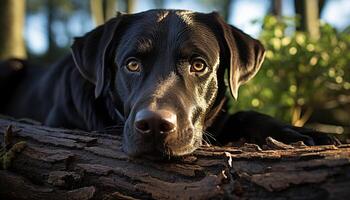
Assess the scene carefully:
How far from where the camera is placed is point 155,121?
229 centimetres

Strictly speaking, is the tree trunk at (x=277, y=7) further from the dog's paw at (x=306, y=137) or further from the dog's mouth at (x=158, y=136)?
the dog's mouth at (x=158, y=136)

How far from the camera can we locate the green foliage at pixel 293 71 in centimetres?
478

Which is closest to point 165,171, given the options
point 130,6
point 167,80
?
point 167,80

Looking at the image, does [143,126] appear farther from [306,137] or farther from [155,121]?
[306,137]

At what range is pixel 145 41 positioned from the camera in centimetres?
298

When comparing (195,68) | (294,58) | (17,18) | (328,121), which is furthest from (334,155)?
(17,18)

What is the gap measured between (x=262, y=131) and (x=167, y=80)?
0.84 metres

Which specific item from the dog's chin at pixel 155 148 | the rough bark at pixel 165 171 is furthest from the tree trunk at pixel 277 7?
the dog's chin at pixel 155 148

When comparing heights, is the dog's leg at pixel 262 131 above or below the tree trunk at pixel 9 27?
below

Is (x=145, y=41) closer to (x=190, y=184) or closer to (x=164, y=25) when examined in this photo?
(x=164, y=25)

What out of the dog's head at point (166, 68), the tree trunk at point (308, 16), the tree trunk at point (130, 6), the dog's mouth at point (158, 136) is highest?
the tree trunk at point (130, 6)

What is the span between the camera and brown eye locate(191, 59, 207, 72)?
2.93 metres

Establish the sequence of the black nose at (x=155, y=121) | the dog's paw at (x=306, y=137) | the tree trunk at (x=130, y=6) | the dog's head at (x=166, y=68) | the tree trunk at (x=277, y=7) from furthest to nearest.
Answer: the tree trunk at (x=130, y=6) → the tree trunk at (x=277, y=7) → the dog's paw at (x=306, y=137) → the dog's head at (x=166, y=68) → the black nose at (x=155, y=121)

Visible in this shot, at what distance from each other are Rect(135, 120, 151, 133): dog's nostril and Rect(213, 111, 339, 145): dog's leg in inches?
38.8
